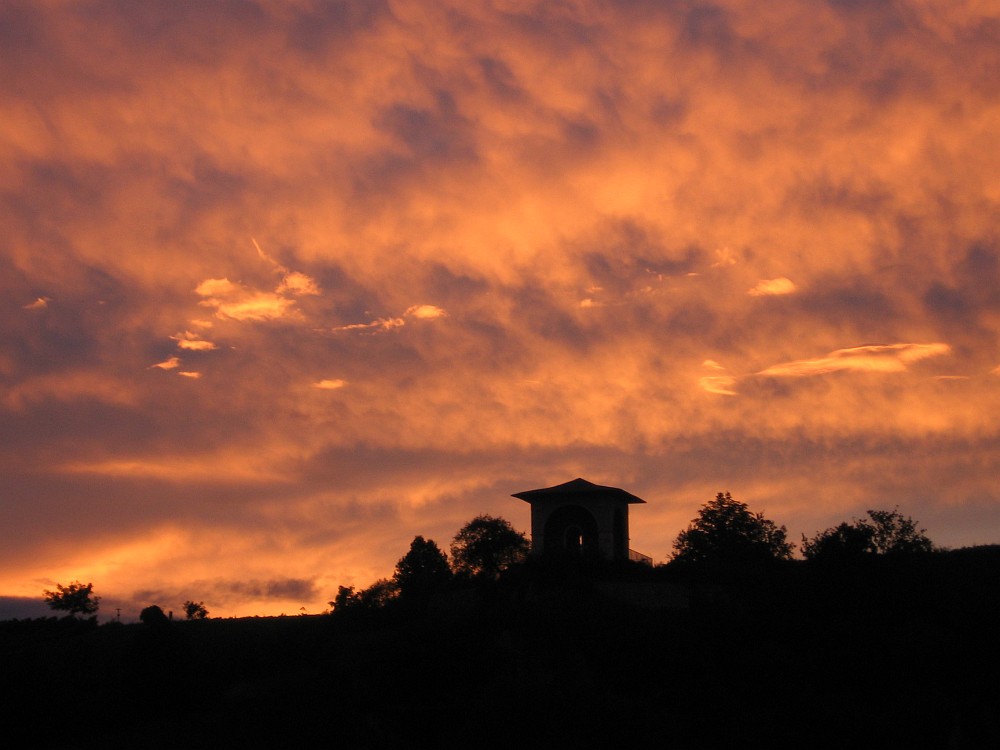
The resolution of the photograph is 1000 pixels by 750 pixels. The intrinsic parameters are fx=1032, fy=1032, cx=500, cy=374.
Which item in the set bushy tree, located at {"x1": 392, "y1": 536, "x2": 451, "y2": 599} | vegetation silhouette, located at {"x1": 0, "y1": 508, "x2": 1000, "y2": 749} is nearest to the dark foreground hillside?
vegetation silhouette, located at {"x1": 0, "y1": 508, "x2": 1000, "y2": 749}

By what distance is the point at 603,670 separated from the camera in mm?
51656

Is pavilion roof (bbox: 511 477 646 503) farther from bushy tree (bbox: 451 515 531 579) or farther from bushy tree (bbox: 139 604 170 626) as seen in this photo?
bushy tree (bbox: 139 604 170 626)

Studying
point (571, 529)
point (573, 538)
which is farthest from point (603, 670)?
point (571, 529)

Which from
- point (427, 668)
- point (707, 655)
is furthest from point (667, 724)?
point (427, 668)

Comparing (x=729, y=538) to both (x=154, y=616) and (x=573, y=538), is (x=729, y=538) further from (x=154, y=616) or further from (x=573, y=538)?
(x=154, y=616)

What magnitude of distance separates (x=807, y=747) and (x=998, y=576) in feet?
61.3

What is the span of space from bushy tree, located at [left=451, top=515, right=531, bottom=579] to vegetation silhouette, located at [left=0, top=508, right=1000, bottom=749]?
1115cm

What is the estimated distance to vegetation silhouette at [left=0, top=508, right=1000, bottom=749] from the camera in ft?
156

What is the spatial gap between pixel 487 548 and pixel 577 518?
1047 centimetres

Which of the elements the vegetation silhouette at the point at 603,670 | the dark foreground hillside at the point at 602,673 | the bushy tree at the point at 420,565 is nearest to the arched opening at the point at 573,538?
the vegetation silhouette at the point at 603,670

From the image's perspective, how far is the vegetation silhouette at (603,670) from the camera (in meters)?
47.4

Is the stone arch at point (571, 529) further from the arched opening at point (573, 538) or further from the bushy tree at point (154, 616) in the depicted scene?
the bushy tree at point (154, 616)

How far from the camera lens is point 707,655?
51.1 m

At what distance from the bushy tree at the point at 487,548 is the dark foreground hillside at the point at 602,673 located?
1251 cm
